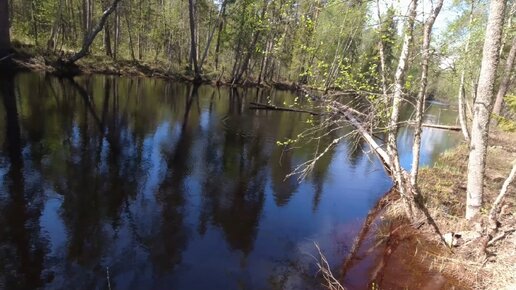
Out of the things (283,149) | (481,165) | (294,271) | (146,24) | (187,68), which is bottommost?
(294,271)

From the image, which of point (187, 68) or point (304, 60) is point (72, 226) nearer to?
point (187, 68)

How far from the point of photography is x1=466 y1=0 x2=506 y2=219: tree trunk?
8.99m

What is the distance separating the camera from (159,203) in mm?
10242

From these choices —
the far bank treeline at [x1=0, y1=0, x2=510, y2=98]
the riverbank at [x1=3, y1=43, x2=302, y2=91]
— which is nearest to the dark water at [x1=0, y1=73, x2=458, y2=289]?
the riverbank at [x1=3, y1=43, x2=302, y2=91]

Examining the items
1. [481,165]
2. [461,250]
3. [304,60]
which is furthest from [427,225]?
[304,60]

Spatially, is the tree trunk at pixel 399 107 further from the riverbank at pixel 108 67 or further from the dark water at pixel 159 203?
the riverbank at pixel 108 67

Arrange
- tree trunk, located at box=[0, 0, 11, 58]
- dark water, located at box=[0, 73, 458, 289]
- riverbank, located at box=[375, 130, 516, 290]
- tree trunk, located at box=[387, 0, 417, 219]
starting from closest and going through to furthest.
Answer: dark water, located at box=[0, 73, 458, 289], riverbank, located at box=[375, 130, 516, 290], tree trunk, located at box=[387, 0, 417, 219], tree trunk, located at box=[0, 0, 11, 58]

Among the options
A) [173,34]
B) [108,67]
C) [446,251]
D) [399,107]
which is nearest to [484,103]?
[399,107]

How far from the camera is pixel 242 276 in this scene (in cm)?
757

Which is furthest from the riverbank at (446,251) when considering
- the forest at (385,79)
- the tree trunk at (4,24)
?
the tree trunk at (4,24)

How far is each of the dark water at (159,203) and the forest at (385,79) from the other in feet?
2.34

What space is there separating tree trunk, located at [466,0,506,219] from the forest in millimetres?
25

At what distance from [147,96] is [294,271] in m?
23.5

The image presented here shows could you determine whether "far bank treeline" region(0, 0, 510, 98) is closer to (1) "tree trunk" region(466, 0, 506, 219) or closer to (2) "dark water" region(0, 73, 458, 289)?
(2) "dark water" region(0, 73, 458, 289)
